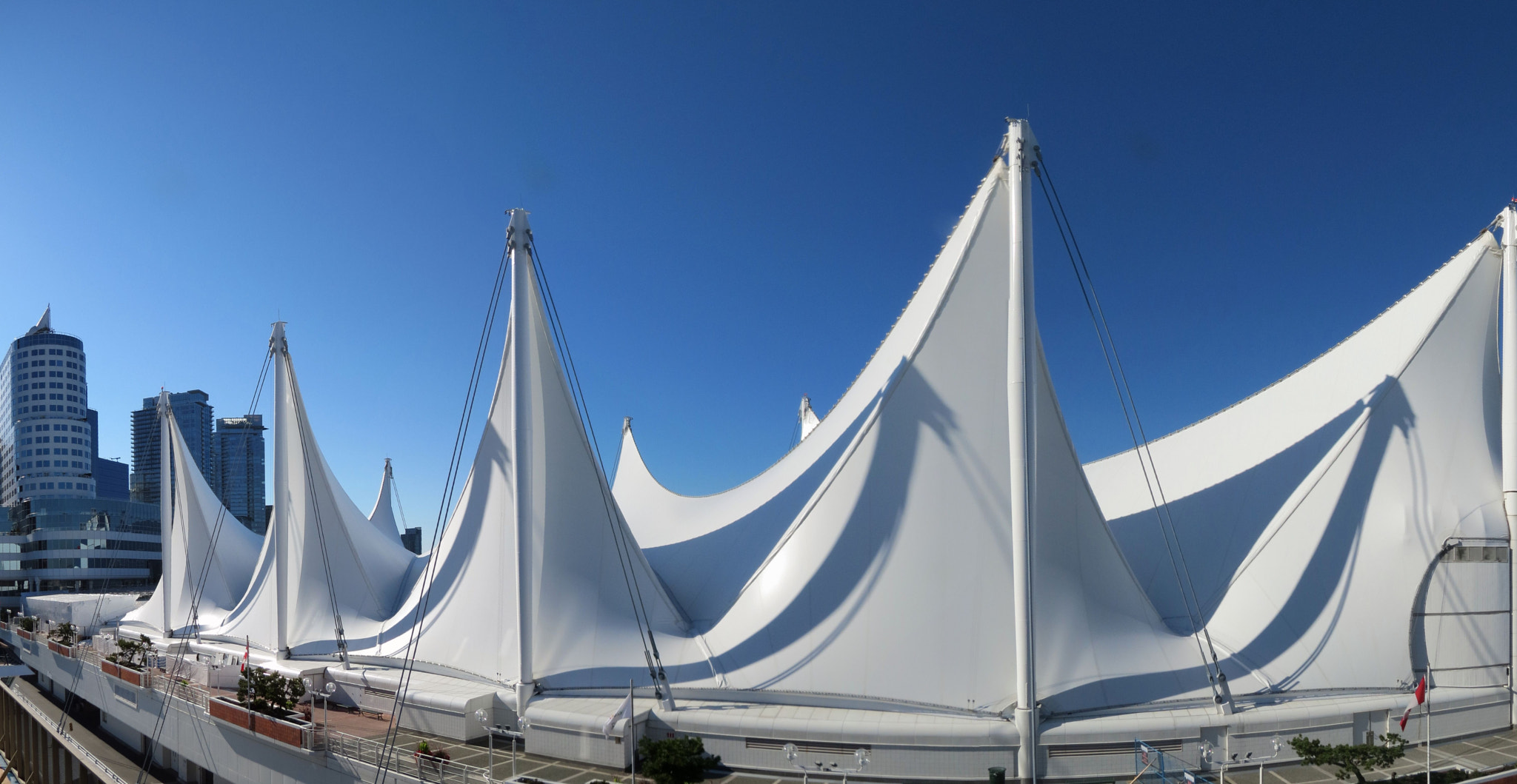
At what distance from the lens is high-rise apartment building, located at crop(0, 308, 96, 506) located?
302 ft

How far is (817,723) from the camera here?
1537 cm

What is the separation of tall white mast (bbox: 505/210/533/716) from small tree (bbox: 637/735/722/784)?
358 centimetres

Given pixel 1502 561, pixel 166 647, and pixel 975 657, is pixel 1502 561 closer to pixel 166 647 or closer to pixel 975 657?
pixel 975 657

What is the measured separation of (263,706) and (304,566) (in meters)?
8.28

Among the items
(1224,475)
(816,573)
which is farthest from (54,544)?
(1224,475)

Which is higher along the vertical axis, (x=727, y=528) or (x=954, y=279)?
(x=954, y=279)

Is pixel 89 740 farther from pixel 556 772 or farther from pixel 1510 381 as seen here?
pixel 1510 381

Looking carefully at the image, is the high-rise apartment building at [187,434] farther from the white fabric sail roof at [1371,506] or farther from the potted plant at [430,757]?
the white fabric sail roof at [1371,506]

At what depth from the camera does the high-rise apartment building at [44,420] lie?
92.1 metres

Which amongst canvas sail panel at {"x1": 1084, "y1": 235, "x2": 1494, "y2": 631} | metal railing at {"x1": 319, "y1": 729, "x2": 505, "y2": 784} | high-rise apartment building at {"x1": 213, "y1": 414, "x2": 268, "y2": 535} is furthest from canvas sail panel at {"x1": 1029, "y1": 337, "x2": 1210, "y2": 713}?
high-rise apartment building at {"x1": 213, "y1": 414, "x2": 268, "y2": 535}

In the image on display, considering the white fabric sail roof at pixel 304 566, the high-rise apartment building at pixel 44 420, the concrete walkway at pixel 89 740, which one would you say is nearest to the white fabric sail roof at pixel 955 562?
the white fabric sail roof at pixel 304 566

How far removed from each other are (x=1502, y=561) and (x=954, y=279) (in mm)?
14759

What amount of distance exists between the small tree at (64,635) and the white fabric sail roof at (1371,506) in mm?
41545

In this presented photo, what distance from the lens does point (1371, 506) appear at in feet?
62.2
